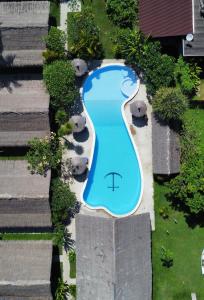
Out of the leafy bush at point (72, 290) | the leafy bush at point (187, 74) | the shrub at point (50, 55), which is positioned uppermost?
the shrub at point (50, 55)

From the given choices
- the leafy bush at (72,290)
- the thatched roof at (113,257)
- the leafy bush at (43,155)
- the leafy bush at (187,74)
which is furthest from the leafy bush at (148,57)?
the leafy bush at (72,290)

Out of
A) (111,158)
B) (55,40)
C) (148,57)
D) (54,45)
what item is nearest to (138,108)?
(148,57)

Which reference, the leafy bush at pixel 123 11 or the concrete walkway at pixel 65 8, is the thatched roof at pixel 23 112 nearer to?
the concrete walkway at pixel 65 8

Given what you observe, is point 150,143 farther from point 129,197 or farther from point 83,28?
point 83,28

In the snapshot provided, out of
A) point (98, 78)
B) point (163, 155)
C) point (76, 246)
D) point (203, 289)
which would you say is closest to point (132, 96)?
point (98, 78)

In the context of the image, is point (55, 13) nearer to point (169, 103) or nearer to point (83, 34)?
point (83, 34)

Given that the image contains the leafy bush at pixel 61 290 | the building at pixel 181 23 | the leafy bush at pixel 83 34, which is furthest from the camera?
the leafy bush at pixel 61 290
